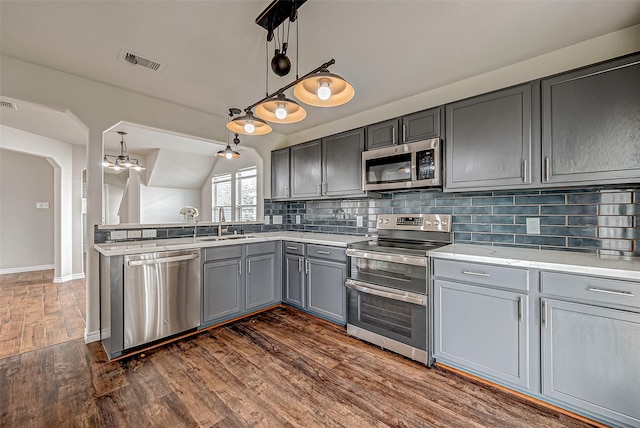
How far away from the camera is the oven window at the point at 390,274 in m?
2.22

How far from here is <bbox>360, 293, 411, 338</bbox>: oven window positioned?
7.55 ft

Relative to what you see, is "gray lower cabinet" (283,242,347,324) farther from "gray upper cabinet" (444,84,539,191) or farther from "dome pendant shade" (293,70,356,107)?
"dome pendant shade" (293,70,356,107)

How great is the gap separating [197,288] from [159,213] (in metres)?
4.51

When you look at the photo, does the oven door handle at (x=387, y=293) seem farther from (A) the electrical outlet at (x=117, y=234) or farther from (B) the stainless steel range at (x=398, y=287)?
(A) the electrical outlet at (x=117, y=234)

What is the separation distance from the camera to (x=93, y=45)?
206 centimetres

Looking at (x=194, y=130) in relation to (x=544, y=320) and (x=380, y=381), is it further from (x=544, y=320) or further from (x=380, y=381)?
(x=544, y=320)

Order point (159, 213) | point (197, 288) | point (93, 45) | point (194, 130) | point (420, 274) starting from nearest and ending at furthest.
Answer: point (93, 45) → point (420, 274) → point (197, 288) → point (194, 130) → point (159, 213)

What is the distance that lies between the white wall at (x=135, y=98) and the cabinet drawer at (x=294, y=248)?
5.40 feet

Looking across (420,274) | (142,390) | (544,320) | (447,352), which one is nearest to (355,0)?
(420,274)

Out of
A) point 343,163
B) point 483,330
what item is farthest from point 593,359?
point 343,163

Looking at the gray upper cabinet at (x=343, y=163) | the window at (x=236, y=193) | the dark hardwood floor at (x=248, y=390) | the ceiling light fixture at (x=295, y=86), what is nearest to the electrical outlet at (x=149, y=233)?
the dark hardwood floor at (x=248, y=390)

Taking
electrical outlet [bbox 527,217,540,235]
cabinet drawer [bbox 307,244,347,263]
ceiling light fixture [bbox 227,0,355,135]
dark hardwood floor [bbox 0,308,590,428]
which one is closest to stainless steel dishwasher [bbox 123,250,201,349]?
dark hardwood floor [bbox 0,308,590,428]

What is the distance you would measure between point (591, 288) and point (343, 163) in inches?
91.1

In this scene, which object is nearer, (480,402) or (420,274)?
(480,402)
